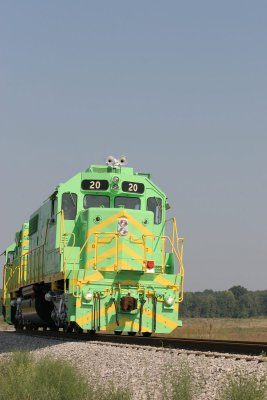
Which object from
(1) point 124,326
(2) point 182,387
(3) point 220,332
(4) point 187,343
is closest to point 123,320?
(1) point 124,326

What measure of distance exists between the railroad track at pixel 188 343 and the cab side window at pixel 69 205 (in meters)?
2.62

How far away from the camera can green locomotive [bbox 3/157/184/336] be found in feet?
52.8

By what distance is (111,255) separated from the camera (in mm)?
16906

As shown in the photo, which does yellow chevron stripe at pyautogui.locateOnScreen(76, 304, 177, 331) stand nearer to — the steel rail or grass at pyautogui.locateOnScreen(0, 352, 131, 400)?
the steel rail

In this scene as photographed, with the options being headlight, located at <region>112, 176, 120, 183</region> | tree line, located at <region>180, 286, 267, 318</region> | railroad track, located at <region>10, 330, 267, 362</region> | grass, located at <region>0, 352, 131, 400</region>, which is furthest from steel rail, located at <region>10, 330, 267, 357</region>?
tree line, located at <region>180, 286, 267, 318</region>

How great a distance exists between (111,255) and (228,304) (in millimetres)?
122145

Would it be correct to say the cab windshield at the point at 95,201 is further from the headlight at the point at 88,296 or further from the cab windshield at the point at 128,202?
the headlight at the point at 88,296

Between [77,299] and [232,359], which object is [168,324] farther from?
[232,359]

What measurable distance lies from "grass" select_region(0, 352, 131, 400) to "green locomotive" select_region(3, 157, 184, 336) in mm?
4466

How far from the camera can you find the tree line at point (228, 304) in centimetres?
13238

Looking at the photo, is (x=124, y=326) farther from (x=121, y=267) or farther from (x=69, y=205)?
(x=69, y=205)

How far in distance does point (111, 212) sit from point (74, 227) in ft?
3.09

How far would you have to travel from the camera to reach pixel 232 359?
34.9 feet


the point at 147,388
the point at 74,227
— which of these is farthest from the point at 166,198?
the point at 147,388
